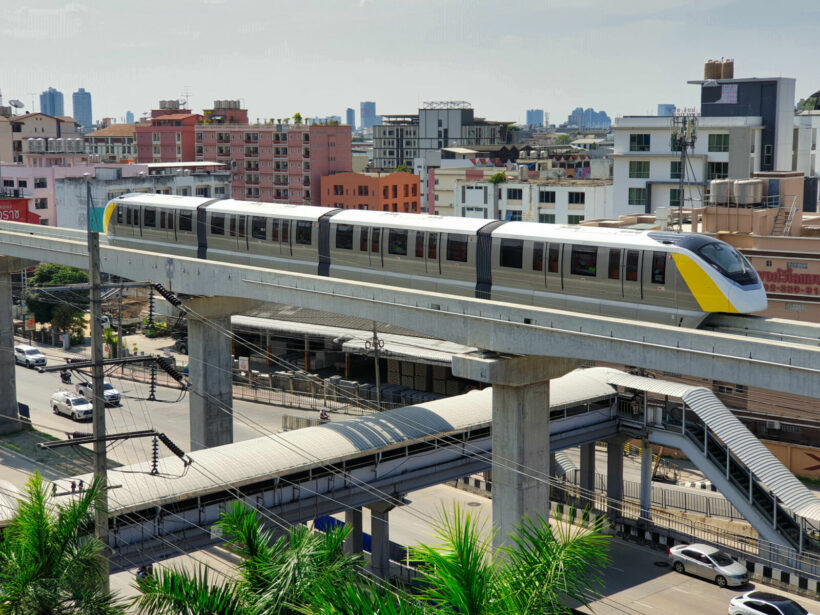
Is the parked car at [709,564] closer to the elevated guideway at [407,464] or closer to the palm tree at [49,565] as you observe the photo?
the elevated guideway at [407,464]

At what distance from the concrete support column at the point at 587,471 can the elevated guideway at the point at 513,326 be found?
1242 cm

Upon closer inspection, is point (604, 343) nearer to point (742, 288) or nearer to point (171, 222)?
point (742, 288)

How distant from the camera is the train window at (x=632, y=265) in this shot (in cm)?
2673

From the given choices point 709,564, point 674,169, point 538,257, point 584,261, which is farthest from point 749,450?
point 674,169

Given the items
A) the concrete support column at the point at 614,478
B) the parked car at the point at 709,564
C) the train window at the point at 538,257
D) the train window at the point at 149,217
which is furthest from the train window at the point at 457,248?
the train window at the point at 149,217

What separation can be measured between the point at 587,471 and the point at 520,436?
36.4 ft

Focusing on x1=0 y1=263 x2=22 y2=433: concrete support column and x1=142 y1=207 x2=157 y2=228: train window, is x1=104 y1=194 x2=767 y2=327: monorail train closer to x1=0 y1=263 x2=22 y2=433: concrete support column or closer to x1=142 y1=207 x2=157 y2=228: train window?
x1=142 y1=207 x2=157 y2=228: train window

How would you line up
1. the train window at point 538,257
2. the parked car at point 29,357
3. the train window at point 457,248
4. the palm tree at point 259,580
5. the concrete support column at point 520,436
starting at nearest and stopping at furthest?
the palm tree at point 259,580 < the train window at point 538,257 < the concrete support column at point 520,436 < the train window at point 457,248 < the parked car at point 29,357

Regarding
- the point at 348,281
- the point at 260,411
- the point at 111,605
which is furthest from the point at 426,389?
the point at 111,605

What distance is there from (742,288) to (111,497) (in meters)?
16.8

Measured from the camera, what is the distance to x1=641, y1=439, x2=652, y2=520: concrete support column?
37.1 m

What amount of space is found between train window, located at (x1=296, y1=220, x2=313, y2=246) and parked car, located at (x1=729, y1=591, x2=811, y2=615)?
18079 millimetres

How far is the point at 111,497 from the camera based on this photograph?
25.0 m

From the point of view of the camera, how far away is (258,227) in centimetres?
3725
